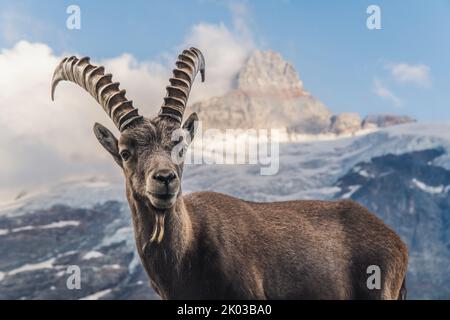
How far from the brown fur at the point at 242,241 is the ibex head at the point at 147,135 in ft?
0.09

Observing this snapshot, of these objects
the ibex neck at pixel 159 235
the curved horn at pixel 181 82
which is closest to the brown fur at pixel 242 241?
the ibex neck at pixel 159 235

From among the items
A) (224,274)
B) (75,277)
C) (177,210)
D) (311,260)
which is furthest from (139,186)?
(75,277)

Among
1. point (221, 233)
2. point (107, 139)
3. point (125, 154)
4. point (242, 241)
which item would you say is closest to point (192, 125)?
point (125, 154)

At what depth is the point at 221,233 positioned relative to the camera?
53.6ft

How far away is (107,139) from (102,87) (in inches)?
59.7

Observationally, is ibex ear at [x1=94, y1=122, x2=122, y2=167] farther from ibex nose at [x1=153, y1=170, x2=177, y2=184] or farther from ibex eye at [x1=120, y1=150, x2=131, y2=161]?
ibex nose at [x1=153, y1=170, x2=177, y2=184]

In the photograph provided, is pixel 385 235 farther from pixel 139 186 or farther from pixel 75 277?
pixel 75 277

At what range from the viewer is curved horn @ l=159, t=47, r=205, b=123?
16.2 m

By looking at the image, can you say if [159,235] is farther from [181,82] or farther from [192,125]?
[181,82]

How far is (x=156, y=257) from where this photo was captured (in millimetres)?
15328

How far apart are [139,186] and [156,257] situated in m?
1.55

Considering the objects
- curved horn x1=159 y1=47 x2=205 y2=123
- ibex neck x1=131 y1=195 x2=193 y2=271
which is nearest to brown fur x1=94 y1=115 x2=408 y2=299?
ibex neck x1=131 y1=195 x2=193 y2=271

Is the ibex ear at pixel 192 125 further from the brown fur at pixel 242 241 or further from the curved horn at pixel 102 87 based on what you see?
the curved horn at pixel 102 87
